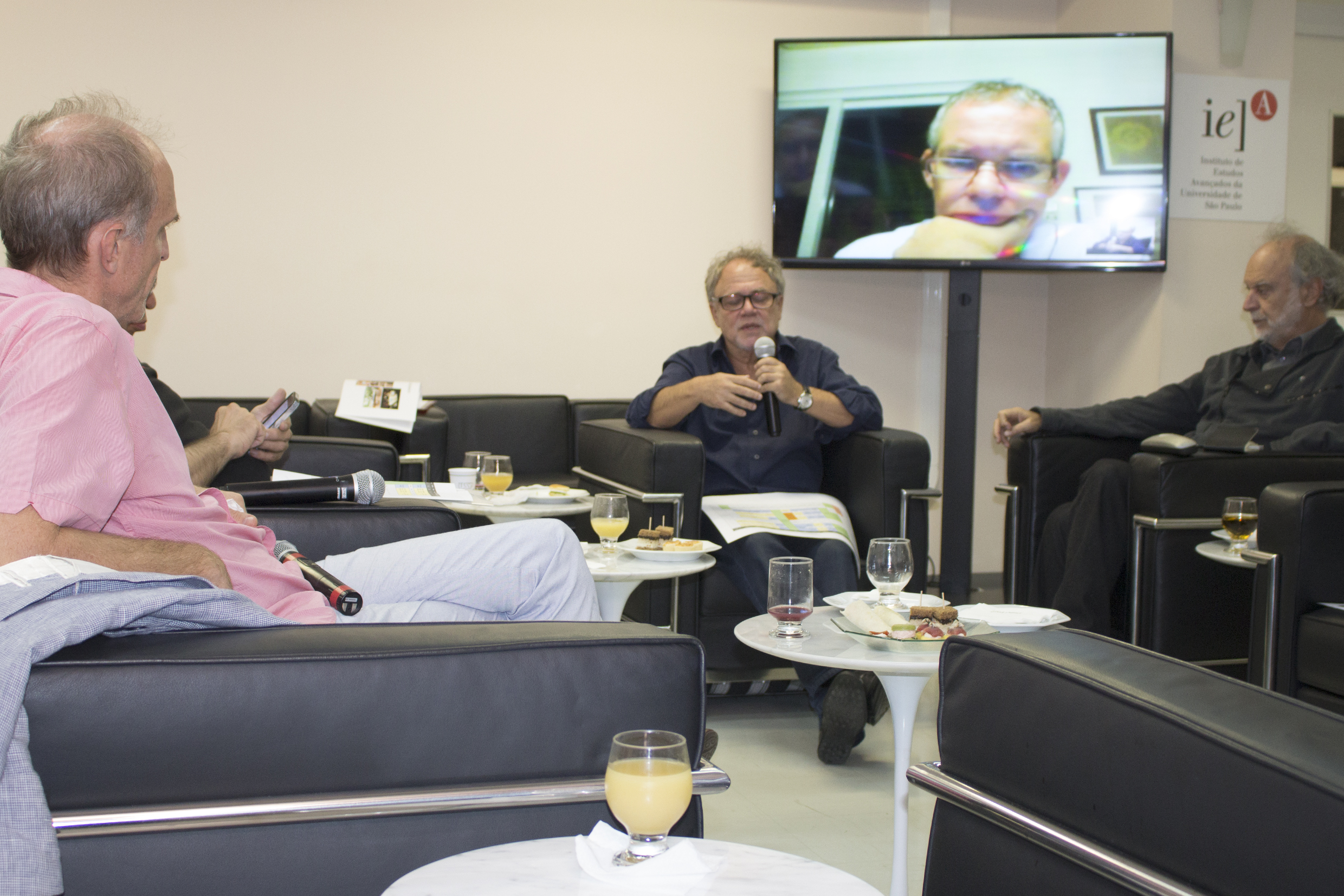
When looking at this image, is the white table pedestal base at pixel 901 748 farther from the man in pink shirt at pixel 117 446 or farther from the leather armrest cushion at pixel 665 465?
the leather armrest cushion at pixel 665 465

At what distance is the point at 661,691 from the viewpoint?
3.92ft

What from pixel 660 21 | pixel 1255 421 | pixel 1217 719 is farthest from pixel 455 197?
pixel 1217 719

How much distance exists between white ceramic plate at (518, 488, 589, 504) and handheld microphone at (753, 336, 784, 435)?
2.09 ft

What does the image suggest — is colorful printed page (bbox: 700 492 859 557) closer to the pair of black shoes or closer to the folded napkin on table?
the pair of black shoes

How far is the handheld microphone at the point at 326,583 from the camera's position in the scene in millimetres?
1583

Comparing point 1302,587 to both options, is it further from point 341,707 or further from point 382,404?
point 382,404

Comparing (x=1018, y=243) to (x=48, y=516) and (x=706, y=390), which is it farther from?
(x=48, y=516)

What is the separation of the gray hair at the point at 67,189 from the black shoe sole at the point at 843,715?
180cm

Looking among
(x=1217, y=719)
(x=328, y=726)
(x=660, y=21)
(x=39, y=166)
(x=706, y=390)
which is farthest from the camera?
(x=660, y=21)

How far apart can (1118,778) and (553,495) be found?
2.09 m

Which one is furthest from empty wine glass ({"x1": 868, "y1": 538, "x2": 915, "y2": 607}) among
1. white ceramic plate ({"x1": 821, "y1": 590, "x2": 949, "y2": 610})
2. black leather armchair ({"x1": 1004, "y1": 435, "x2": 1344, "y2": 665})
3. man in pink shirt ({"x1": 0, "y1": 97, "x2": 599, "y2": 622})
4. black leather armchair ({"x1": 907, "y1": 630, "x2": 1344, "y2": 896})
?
black leather armchair ({"x1": 1004, "y1": 435, "x2": 1344, "y2": 665})

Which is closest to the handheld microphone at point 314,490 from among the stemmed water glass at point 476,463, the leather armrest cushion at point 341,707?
the stemmed water glass at point 476,463

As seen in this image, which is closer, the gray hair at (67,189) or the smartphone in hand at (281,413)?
the gray hair at (67,189)

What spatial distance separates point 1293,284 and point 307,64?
360cm
